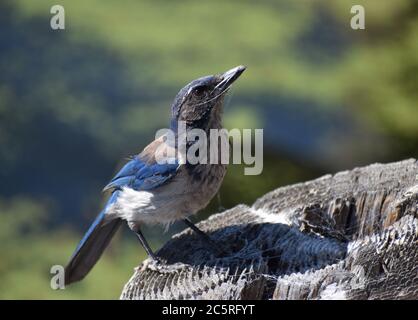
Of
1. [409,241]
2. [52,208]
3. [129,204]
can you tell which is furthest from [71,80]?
[409,241]

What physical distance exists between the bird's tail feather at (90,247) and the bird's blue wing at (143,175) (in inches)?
6.8

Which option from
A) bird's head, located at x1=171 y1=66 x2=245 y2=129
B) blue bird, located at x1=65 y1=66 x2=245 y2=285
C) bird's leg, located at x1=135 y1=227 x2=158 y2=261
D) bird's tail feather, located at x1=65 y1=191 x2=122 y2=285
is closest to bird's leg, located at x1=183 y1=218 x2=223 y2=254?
blue bird, located at x1=65 y1=66 x2=245 y2=285

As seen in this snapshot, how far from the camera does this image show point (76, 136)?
32.2 ft

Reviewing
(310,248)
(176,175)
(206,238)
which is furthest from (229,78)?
(310,248)

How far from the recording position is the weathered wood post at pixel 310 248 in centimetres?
405

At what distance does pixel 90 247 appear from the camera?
5680 millimetres

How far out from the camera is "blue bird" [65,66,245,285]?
513cm

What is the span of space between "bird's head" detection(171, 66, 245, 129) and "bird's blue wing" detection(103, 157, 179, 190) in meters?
0.30

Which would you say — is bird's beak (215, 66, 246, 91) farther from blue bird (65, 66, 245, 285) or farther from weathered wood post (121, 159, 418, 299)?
weathered wood post (121, 159, 418, 299)

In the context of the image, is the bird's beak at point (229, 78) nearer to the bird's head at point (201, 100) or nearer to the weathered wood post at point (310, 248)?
the bird's head at point (201, 100)

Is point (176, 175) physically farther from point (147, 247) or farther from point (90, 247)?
point (90, 247)

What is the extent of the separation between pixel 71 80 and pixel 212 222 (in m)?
5.43

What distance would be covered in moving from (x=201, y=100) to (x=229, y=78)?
0.22 metres

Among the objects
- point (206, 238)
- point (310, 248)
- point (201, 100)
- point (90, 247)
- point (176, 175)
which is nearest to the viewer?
point (310, 248)
